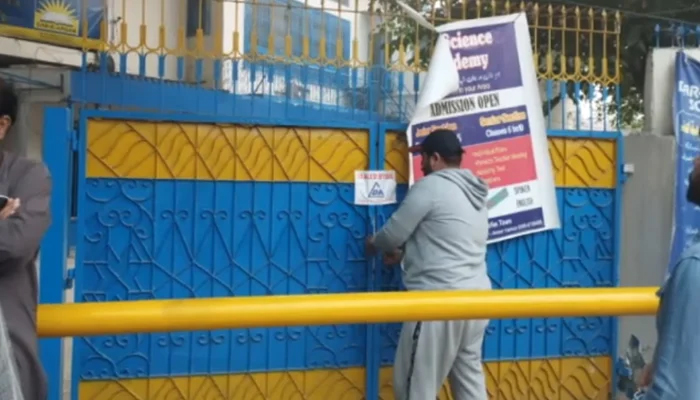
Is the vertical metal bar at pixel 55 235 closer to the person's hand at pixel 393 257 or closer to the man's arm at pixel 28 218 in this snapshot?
the man's arm at pixel 28 218

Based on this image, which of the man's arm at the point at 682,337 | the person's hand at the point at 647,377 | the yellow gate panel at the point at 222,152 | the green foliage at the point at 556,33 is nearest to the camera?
the man's arm at the point at 682,337

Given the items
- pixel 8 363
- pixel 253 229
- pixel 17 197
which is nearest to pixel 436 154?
pixel 253 229

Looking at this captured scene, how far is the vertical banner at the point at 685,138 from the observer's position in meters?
5.53

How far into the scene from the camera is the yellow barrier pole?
288 centimetres

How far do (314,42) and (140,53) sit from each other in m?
1.13

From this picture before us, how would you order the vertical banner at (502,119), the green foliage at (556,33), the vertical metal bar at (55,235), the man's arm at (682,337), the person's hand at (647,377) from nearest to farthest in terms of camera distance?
the man's arm at (682,337) → the person's hand at (647,377) → the vertical metal bar at (55,235) → the vertical banner at (502,119) → the green foliage at (556,33)

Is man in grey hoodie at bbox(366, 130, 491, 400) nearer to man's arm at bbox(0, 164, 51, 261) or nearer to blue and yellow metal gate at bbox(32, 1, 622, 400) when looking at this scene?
blue and yellow metal gate at bbox(32, 1, 622, 400)

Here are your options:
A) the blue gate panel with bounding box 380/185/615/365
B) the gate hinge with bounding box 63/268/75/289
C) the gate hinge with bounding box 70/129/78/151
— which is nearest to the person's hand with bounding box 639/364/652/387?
the blue gate panel with bounding box 380/185/615/365

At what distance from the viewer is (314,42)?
17.0ft

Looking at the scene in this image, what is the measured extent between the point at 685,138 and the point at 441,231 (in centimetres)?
201

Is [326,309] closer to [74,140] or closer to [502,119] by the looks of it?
[74,140]

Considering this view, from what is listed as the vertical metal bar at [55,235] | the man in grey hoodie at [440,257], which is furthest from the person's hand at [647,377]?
the vertical metal bar at [55,235]

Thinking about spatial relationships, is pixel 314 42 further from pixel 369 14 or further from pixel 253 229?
pixel 253 229

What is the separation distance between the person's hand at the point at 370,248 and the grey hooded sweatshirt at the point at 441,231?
0.22 metres
